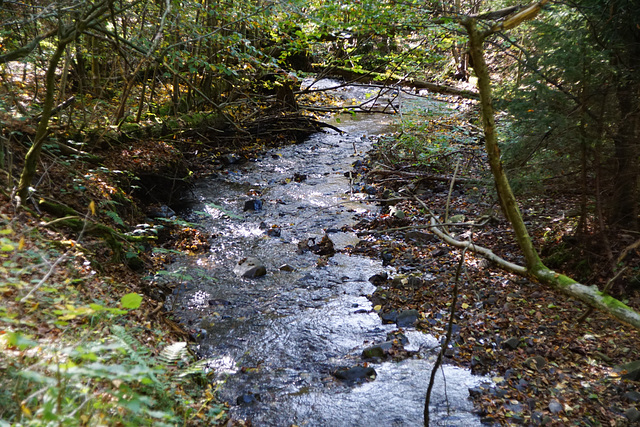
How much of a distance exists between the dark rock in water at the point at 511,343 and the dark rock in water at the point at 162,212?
20.7 ft

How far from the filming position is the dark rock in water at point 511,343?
4707 mm

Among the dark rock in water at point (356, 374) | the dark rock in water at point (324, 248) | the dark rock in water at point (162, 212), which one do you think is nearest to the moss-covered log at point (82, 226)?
the dark rock in water at point (162, 212)

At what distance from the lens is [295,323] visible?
5.53 m

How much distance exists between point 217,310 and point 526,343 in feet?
12.9

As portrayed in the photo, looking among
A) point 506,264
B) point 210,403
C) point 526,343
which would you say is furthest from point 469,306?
point 210,403

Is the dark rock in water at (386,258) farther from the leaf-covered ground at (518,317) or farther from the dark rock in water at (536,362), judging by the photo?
the dark rock in water at (536,362)

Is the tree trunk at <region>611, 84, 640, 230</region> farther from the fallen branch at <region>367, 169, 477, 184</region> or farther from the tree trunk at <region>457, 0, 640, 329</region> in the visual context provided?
the fallen branch at <region>367, 169, 477, 184</region>

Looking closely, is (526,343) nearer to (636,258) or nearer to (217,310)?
(636,258)

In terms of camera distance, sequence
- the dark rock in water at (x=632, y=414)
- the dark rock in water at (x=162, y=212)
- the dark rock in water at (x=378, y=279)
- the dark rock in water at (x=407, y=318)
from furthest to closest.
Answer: the dark rock in water at (x=162, y=212)
the dark rock in water at (x=378, y=279)
the dark rock in water at (x=407, y=318)
the dark rock in water at (x=632, y=414)

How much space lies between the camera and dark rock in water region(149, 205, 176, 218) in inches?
317

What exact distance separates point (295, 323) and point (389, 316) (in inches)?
50.1

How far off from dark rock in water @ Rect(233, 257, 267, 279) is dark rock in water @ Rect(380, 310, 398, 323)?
217cm

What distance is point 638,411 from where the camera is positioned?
143 inches

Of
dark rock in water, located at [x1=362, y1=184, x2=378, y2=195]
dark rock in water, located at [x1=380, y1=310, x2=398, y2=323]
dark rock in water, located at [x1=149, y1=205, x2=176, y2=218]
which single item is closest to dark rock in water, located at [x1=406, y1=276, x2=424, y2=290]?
dark rock in water, located at [x1=380, y1=310, x2=398, y2=323]
